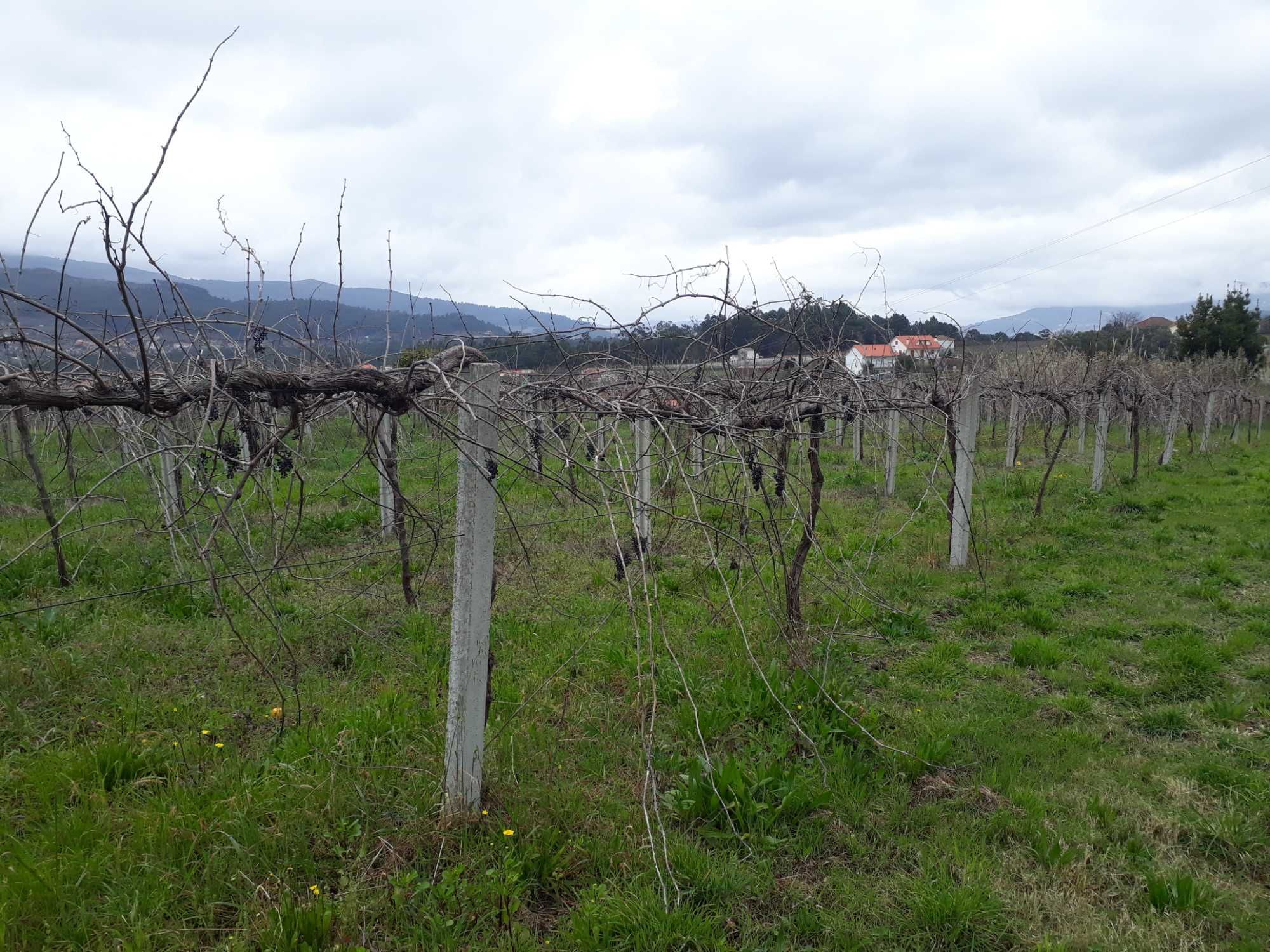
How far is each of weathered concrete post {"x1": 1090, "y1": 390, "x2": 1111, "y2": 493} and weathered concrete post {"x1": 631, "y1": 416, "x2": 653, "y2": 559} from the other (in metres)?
6.77

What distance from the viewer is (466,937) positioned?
230 centimetres

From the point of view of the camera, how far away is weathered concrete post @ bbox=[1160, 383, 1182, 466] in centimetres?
1328

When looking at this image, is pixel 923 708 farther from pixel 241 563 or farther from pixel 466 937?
pixel 241 563

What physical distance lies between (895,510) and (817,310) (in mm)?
5400

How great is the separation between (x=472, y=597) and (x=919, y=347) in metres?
6.26

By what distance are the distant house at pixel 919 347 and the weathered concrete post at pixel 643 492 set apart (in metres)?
2.61

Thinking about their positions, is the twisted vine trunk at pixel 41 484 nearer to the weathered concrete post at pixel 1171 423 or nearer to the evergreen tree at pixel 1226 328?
the weathered concrete post at pixel 1171 423

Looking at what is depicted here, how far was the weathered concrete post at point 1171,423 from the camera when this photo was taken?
523 inches

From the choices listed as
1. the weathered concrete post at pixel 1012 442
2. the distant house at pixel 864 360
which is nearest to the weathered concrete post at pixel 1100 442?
the weathered concrete post at pixel 1012 442

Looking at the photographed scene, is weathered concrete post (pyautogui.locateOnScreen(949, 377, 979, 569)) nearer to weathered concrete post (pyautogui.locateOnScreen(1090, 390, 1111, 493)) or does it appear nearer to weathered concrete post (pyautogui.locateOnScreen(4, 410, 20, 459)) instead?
weathered concrete post (pyautogui.locateOnScreen(1090, 390, 1111, 493))

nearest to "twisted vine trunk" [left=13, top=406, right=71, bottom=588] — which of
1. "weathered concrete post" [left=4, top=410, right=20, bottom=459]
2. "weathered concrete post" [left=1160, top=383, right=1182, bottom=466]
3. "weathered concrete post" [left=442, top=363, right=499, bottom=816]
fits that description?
"weathered concrete post" [left=4, top=410, right=20, bottom=459]

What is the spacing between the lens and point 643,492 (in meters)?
4.64

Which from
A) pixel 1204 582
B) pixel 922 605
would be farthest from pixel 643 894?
pixel 1204 582

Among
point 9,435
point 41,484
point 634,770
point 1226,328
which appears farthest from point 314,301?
point 1226,328
